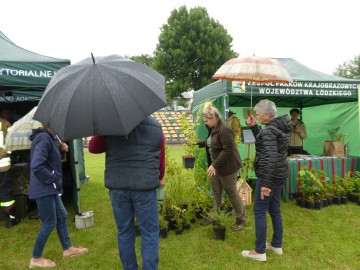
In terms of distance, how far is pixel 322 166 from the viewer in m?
5.74

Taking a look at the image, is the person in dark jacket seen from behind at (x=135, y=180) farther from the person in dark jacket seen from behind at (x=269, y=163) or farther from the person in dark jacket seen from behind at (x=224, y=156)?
the person in dark jacket seen from behind at (x=224, y=156)

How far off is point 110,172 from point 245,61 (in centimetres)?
298

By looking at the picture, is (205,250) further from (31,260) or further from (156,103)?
(156,103)

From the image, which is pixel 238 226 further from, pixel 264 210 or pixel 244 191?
pixel 244 191

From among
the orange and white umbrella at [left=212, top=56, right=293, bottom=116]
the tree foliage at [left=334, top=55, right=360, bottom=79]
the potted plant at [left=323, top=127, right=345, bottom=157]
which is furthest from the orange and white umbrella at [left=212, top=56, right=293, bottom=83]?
the tree foliage at [left=334, top=55, right=360, bottom=79]

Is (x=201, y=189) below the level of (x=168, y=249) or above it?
above

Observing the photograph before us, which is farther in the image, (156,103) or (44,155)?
(44,155)

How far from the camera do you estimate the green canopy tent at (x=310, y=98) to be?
17.2 ft

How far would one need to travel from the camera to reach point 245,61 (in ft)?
14.3

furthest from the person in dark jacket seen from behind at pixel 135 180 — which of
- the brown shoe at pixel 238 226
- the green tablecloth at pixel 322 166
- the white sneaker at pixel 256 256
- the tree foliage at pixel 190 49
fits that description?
the tree foliage at pixel 190 49

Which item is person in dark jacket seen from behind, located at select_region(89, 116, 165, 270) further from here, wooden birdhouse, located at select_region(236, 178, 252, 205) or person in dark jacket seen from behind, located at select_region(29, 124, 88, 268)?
wooden birdhouse, located at select_region(236, 178, 252, 205)

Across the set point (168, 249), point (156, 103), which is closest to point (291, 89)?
point (168, 249)

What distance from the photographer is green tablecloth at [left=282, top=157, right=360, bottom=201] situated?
5598 mm

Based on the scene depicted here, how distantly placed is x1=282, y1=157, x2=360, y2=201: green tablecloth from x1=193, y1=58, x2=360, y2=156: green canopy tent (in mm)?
1274
